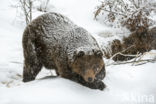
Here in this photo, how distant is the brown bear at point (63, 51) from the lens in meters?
3.10

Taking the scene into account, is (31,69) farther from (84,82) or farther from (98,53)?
(98,53)

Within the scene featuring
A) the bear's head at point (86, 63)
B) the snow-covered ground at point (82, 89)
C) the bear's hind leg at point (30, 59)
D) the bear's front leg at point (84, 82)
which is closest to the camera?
the snow-covered ground at point (82, 89)

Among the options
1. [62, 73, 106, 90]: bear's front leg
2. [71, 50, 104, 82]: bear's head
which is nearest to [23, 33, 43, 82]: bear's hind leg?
[62, 73, 106, 90]: bear's front leg

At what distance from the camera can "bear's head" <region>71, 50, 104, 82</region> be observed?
9.98 feet

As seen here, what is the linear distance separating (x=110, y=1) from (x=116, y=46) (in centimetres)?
165

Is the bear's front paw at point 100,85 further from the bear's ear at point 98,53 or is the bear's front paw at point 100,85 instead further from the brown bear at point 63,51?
the bear's ear at point 98,53

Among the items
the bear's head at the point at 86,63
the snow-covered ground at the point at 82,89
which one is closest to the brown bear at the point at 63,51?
the bear's head at the point at 86,63

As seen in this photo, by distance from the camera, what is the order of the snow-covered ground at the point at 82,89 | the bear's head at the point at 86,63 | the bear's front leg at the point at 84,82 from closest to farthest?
1. the snow-covered ground at the point at 82,89
2. the bear's head at the point at 86,63
3. the bear's front leg at the point at 84,82

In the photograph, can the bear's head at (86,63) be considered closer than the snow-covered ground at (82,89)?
No

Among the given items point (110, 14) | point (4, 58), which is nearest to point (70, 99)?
point (4, 58)

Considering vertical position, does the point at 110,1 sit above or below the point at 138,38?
above

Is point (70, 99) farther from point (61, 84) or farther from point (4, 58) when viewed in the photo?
point (4, 58)

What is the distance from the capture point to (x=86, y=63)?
10.1ft

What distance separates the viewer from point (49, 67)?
13.1 ft
